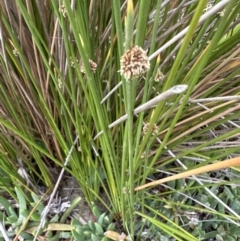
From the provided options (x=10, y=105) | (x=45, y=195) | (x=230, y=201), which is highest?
(x=10, y=105)

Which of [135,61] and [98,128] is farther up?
[135,61]

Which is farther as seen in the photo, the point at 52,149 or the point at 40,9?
the point at 52,149

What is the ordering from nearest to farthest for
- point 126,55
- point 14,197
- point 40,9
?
point 126,55
point 40,9
point 14,197

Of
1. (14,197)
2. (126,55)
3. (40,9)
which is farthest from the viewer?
(14,197)

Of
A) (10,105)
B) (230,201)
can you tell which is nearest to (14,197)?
(10,105)

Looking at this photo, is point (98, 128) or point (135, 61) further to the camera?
point (98, 128)

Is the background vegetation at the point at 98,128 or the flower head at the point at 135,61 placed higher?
the flower head at the point at 135,61

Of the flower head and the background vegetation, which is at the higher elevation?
the flower head

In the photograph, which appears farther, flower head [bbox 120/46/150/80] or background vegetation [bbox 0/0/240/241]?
background vegetation [bbox 0/0/240/241]

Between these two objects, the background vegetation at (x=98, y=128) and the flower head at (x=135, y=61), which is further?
the background vegetation at (x=98, y=128)

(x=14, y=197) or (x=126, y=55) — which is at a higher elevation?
(x=126, y=55)

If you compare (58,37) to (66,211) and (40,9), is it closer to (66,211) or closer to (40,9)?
(40,9)
